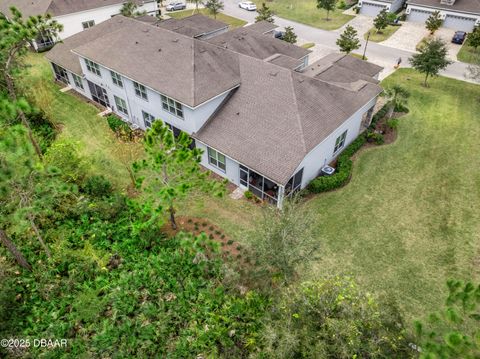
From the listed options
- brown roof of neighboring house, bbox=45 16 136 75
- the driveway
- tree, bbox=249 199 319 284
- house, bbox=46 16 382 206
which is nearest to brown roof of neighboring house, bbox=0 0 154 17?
brown roof of neighboring house, bbox=45 16 136 75

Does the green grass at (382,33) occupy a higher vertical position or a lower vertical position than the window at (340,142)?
lower

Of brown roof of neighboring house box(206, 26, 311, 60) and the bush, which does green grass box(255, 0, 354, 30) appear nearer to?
brown roof of neighboring house box(206, 26, 311, 60)

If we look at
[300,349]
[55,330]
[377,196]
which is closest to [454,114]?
[377,196]

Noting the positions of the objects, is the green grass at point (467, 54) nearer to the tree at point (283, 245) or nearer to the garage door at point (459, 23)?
the garage door at point (459, 23)

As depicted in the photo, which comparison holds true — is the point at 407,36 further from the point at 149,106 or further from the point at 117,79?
the point at 117,79

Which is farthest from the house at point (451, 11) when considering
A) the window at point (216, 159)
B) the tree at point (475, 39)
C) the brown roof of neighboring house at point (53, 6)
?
the window at point (216, 159)
